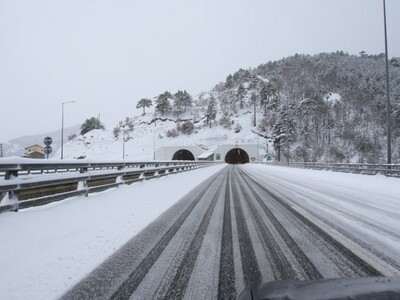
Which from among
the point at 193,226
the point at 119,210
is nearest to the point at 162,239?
the point at 193,226

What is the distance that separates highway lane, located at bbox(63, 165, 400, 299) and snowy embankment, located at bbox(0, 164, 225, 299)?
0.87ft

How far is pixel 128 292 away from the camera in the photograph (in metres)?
2.57

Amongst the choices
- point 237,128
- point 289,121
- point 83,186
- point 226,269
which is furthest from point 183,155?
point 226,269

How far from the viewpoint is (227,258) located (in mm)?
3418

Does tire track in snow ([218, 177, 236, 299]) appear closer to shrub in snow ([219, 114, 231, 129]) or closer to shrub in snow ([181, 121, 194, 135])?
shrub in snow ([181, 121, 194, 135])

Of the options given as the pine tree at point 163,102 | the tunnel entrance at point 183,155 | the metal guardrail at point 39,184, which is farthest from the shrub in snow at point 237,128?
the metal guardrail at point 39,184

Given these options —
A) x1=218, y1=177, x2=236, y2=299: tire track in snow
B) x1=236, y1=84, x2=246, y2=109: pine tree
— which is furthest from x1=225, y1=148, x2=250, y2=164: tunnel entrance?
x1=218, y1=177, x2=236, y2=299: tire track in snow

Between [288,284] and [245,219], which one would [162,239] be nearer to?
[245,219]

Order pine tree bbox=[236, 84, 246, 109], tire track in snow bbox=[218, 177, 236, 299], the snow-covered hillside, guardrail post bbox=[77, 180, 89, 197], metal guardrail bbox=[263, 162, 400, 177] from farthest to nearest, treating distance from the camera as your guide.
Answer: pine tree bbox=[236, 84, 246, 109]
the snow-covered hillside
metal guardrail bbox=[263, 162, 400, 177]
guardrail post bbox=[77, 180, 89, 197]
tire track in snow bbox=[218, 177, 236, 299]

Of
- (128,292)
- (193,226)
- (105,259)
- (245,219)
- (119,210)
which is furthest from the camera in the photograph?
(119,210)

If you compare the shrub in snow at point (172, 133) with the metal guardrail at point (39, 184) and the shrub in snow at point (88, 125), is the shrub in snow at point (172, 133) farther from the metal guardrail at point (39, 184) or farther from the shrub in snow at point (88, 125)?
the metal guardrail at point (39, 184)

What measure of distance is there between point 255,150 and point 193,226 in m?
84.4

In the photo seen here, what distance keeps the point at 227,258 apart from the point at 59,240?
2633 mm

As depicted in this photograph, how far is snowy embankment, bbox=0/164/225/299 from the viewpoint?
2754mm
